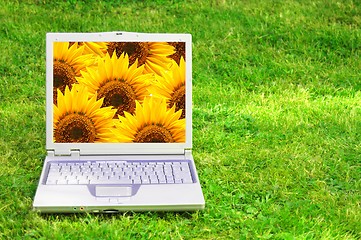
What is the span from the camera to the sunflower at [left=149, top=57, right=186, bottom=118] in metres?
4.45

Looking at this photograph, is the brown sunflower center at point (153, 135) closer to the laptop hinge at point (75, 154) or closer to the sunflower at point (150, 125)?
the sunflower at point (150, 125)

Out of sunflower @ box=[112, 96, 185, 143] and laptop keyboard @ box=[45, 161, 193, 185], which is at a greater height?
sunflower @ box=[112, 96, 185, 143]

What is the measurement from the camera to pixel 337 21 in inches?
318

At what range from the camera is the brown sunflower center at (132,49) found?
445 centimetres

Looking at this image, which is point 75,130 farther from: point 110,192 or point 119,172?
point 110,192

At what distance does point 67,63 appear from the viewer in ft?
14.4

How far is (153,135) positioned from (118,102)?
288 mm

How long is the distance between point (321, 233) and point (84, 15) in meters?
4.73

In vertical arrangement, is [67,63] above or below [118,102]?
above

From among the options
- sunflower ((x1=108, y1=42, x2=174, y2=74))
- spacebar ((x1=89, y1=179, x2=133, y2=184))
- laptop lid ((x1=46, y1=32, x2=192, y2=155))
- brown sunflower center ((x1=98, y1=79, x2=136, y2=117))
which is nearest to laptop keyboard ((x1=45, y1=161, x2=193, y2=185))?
spacebar ((x1=89, y1=179, x2=133, y2=184))

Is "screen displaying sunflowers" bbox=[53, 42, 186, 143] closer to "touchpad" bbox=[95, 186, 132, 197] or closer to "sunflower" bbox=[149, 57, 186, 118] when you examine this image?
"sunflower" bbox=[149, 57, 186, 118]

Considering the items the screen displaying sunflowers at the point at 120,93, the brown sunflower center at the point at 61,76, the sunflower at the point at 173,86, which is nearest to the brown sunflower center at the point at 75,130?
the screen displaying sunflowers at the point at 120,93

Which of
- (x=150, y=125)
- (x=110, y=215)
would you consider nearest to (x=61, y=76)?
(x=150, y=125)

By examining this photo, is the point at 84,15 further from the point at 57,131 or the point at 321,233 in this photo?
the point at 321,233
